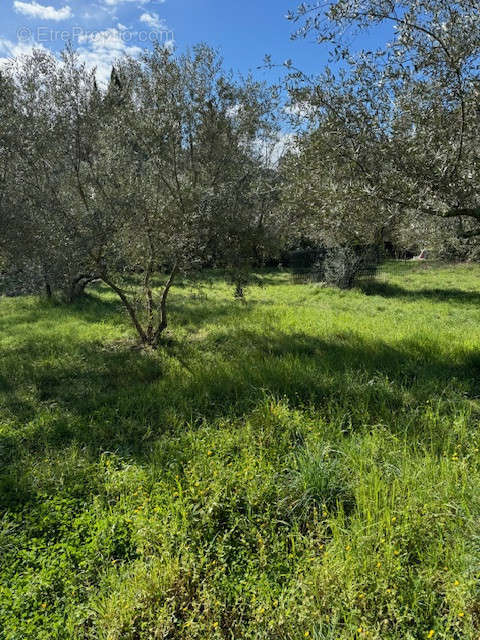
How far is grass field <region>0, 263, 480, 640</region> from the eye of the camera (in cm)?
251

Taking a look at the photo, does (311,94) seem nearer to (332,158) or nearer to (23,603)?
(332,158)

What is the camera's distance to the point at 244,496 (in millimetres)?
3541

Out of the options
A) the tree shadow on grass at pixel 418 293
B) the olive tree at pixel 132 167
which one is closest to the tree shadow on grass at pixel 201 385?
the olive tree at pixel 132 167

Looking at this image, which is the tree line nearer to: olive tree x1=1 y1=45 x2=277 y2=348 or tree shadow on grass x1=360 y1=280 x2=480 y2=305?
olive tree x1=1 y1=45 x2=277 y2=348

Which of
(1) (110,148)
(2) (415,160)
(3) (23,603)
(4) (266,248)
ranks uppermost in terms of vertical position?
(1) (110,148)

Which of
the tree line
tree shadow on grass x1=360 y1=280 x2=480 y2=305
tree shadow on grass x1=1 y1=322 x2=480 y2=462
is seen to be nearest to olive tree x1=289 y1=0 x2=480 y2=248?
the tree line

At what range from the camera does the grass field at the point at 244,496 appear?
2514 millimetres

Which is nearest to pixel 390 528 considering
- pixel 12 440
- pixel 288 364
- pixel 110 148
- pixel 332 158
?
pixel 288 364

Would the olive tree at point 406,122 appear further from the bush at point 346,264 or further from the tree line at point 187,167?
the bush at point 346,264

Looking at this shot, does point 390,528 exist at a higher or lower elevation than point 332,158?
lower

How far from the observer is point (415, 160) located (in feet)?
17.1

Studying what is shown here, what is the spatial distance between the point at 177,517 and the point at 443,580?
2.14 m

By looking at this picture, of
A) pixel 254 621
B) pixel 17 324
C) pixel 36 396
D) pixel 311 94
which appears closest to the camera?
pixel 254 621

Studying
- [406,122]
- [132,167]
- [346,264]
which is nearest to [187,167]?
[132,167]
